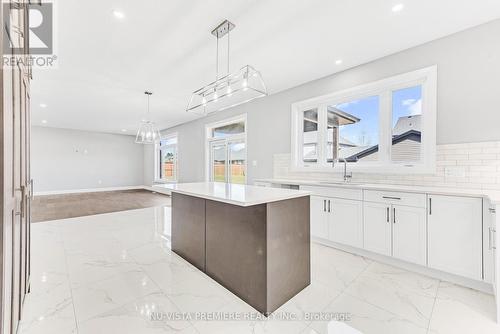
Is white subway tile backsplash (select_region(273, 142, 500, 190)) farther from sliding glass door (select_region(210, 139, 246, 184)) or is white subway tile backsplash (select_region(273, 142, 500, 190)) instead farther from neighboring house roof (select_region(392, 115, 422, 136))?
sliding glass door (select_region(210, 139, 246, 184))

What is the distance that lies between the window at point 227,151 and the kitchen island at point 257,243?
10.5 feet

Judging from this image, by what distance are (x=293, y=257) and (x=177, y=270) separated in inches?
52.2

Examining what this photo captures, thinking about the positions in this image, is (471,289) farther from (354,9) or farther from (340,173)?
(354,9)

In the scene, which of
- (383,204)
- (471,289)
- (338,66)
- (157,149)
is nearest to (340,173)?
(383,204)

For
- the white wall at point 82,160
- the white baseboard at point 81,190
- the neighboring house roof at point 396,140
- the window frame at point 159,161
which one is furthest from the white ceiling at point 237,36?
the white baseboard at point 81,190

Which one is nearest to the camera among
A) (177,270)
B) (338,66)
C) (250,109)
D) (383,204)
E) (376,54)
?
(177,270)

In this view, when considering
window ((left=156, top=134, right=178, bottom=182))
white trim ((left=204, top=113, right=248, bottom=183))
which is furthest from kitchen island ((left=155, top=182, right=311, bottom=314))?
window ((left=156, top=134, right=178, bottom=182))

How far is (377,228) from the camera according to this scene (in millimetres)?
2693

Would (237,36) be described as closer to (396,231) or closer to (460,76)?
(460,76)

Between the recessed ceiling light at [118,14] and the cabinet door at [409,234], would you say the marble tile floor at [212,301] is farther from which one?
the recessed ceiling light at [118,14]

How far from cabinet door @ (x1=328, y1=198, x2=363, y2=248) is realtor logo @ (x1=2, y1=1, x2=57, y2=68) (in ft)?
10.6

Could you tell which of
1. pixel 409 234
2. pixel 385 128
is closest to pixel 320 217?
pixel 409 234

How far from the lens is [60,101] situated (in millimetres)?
5180

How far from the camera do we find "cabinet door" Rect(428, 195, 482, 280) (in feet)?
6.86
